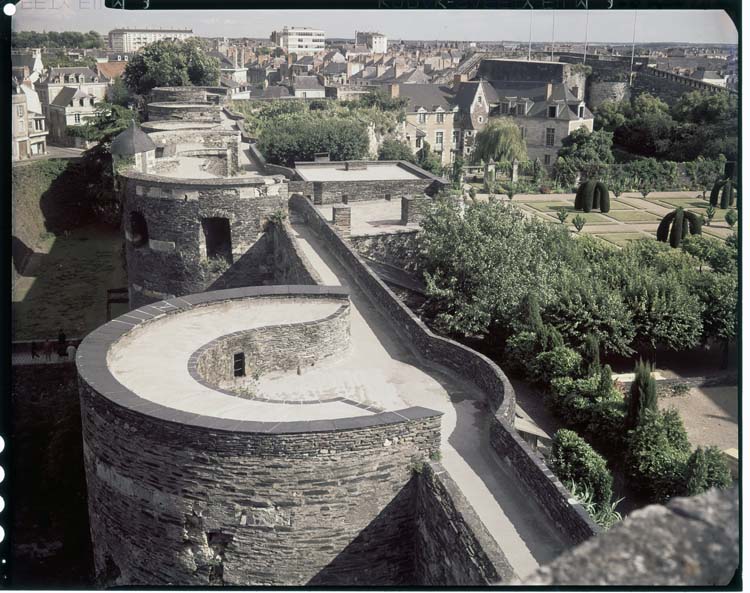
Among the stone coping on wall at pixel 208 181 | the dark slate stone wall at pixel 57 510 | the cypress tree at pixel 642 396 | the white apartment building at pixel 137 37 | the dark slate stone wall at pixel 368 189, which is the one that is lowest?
the dark slate stone wall at pixel 57 510

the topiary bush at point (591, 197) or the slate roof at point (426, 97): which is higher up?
the slate roof at point (426, 97)

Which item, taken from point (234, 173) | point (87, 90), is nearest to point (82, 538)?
point (234, 173)

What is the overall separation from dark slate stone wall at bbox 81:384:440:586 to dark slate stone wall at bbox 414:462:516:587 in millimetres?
300

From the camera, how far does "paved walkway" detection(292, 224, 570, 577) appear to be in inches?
446

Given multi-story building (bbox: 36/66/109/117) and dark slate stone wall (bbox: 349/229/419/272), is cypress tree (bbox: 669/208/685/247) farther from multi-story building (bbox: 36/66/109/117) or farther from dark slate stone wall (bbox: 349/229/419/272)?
multi-story building (bbox: 36/66/109/117)

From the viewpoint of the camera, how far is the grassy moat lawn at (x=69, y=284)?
34.4 metres

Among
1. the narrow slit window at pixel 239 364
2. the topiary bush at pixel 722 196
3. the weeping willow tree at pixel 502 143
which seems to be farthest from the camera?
the weeping willow tree at pixel 502 143

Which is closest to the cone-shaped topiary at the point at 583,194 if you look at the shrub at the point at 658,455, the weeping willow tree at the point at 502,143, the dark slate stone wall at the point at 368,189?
the weeping willow tree at the point at 502,143

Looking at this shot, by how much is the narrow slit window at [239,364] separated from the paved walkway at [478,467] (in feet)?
9.16

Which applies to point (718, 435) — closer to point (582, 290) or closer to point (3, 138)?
point (582, 290)

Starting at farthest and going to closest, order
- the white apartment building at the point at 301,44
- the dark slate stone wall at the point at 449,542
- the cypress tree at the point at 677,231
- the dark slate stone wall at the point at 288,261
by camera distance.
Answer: the white apartment building at the point at 301,44
the cypress tree at the point at 677,231
the dark slate stone wall at the point at 288,261
the dark slate stone wall at the point at 449,542

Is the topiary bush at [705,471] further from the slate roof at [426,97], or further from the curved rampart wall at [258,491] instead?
the slate roof at [426,97]

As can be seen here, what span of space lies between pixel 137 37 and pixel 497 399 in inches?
2762

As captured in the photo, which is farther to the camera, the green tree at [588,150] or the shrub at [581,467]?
the green tree at [588,150]
